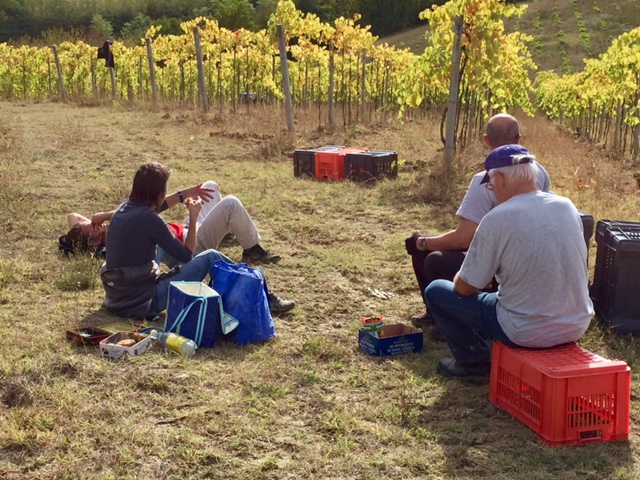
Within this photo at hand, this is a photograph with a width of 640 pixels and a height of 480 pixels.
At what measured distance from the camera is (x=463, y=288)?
378 centimetres

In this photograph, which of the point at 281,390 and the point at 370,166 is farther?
the point at 370,166

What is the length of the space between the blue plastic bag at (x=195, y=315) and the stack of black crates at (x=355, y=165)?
5472 mm

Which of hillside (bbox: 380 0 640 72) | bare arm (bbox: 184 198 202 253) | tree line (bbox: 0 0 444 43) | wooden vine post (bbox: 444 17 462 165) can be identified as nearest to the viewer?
bare arm (bbox: 184 198 202 253)

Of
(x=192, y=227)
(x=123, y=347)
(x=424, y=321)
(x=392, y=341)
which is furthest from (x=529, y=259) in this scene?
(x=192, y=227)

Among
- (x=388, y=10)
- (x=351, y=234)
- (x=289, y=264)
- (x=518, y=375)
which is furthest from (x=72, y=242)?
(x=388, y=10)

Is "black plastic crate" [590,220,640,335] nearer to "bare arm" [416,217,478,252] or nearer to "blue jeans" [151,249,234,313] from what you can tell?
"bare arm" [416,217,478,252]

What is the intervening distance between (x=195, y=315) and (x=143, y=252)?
704 millimetres

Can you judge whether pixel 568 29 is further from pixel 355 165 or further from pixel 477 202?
pixel 477 202

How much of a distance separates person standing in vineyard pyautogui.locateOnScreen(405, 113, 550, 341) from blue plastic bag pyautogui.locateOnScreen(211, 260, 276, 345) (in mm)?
1047

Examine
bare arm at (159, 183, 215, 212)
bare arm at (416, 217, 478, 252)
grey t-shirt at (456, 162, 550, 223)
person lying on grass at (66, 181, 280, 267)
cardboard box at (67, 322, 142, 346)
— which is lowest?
cardboard box at (67, 322, 142, 346)

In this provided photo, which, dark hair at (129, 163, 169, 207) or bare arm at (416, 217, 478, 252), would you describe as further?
dark hair at (129, 163, 169, 207)

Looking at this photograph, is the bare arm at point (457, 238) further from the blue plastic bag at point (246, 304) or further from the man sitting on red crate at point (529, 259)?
the blue plastic bag at point (246, 304)

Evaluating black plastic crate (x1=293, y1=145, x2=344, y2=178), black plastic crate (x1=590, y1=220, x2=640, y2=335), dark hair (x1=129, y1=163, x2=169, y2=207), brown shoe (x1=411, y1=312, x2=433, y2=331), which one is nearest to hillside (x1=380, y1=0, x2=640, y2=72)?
black plastic crate (x1=293, y1=145, x2=344, y2=178)

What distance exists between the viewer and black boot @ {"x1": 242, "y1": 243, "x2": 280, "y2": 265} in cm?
627
